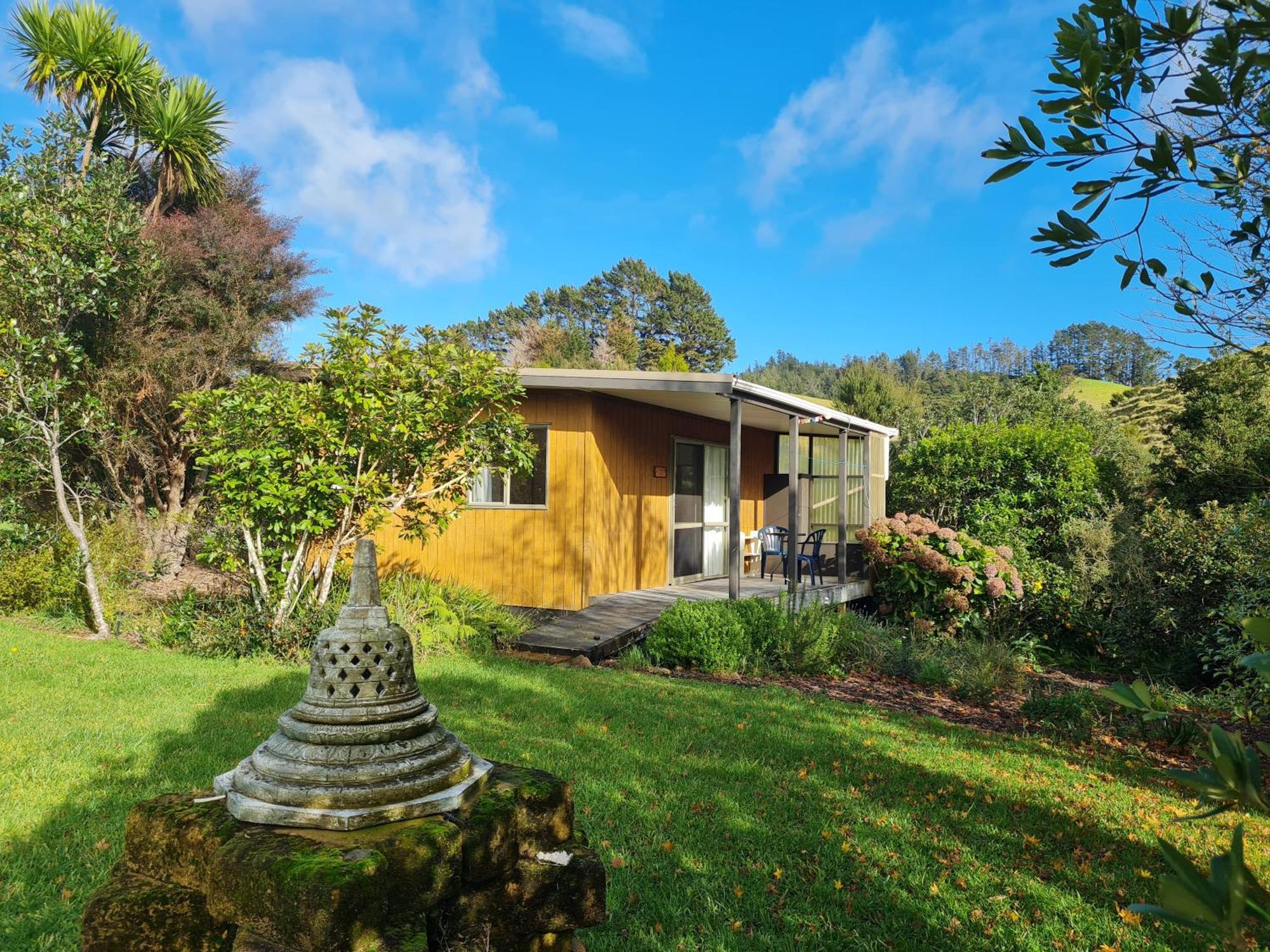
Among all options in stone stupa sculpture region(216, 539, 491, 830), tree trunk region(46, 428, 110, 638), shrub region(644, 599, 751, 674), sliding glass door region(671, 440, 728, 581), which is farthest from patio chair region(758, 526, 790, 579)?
stone stupa sculpture region(216, 539, 491, 830)

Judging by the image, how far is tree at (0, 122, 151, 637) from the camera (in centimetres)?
850

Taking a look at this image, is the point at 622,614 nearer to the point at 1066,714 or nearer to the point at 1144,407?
the point at 1066,714

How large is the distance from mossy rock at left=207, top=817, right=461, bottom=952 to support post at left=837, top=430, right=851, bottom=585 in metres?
11.7

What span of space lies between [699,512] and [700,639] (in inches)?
193

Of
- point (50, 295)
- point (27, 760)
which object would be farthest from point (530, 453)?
point (50, 295)

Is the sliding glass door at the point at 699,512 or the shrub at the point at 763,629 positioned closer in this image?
the shrub at the point at 763,629

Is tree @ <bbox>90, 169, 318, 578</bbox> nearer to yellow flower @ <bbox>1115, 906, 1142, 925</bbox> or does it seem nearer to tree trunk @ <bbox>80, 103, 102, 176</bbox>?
tree trunk @ <bbox>80, 103, 102, 176</bbox>

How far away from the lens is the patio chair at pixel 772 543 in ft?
44.6

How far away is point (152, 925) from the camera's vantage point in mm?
1602

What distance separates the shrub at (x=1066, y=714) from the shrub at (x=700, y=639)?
2.72 metres

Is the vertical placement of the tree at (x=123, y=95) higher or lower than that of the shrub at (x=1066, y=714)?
higher

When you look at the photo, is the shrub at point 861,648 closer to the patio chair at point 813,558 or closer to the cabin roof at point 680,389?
the patio chair at point 813,558

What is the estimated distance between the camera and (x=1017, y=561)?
→ 12289mm

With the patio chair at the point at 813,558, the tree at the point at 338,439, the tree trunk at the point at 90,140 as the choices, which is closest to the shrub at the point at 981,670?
the patio chair at the point at 813,558
